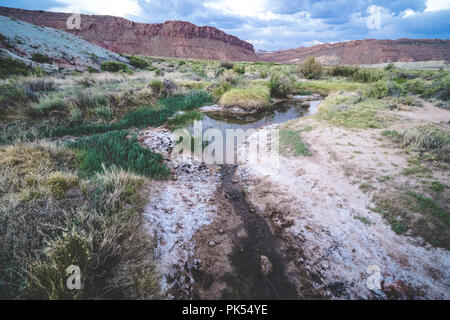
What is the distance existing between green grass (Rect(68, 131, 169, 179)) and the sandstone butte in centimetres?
9830

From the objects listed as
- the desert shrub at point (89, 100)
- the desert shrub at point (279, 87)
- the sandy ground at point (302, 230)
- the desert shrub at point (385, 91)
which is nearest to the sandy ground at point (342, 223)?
the sandy ground at point (302, 230)

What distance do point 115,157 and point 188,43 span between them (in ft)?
378

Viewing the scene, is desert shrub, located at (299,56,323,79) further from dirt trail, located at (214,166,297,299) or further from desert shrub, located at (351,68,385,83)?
dirt trail, located at (214,166,297,299)

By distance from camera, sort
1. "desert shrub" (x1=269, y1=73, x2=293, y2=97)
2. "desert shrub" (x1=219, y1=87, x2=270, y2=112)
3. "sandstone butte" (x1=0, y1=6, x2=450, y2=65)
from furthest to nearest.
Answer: "sandstone butte" (x1=0, y1=6, x2=450, y2=65) → "desert shrub" (x1=269, y1=73, x2=293, y2=97) → "desert shrub" (x1=219, y1=87, x2=270, y2=112)

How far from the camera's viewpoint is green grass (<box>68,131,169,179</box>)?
447cm

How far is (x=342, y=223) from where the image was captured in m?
3.63

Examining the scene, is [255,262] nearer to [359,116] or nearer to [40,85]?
[359,116]

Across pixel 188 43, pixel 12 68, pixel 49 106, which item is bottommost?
pixel 49 106

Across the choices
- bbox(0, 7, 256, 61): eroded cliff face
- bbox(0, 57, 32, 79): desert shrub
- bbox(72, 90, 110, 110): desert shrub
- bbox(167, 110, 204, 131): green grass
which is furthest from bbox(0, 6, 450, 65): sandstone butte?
bbox(72, 90, 110, 110): desert shrub

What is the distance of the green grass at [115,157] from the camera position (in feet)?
14.7

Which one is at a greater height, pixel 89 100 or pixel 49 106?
pixel 89 100

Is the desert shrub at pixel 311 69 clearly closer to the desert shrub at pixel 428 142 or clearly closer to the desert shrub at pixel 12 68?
the desert shrub at pixel 428 142

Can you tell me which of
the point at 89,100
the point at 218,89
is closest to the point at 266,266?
the point at 89,100
